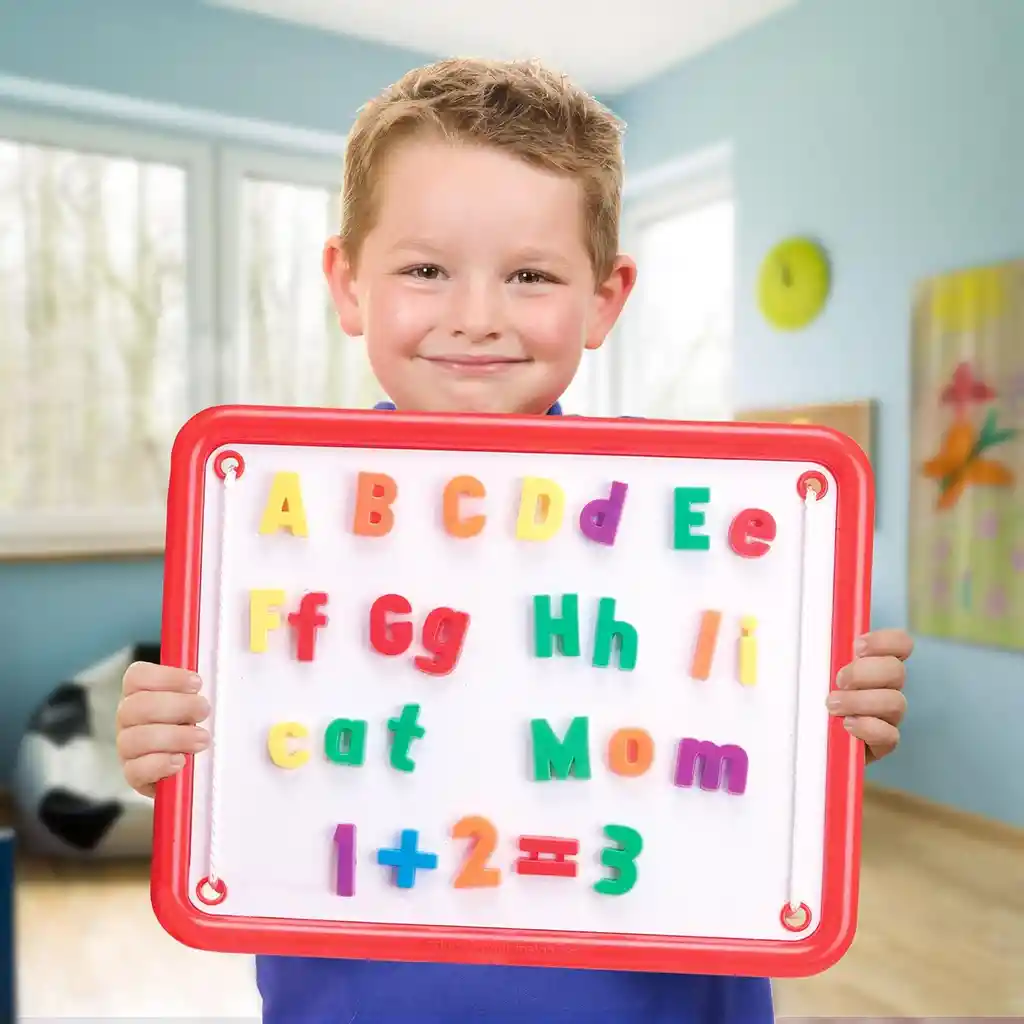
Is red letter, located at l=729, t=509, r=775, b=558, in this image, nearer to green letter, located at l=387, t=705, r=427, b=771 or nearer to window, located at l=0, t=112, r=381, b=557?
green letter, located at l=387, t=705, r=427, b=771

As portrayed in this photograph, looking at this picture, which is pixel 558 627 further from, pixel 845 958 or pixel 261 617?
pixel 845 958

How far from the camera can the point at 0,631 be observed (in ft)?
9.98

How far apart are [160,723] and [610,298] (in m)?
0.44

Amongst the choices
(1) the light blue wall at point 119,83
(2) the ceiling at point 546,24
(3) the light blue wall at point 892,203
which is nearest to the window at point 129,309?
(1) the light blue wall at point 119,83

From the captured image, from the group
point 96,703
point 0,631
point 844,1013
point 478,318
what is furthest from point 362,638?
point 0,631

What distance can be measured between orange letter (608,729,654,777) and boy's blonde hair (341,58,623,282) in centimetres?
34

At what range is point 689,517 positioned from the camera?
62cm

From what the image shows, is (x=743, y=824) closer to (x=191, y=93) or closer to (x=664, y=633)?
(x=664, y=633)

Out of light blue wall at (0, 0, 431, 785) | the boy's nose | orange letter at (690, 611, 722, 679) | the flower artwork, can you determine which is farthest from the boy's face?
light blue wall at (0, 0, 431, 785)

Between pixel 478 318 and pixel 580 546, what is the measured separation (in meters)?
0.17

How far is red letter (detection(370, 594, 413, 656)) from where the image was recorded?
62cm

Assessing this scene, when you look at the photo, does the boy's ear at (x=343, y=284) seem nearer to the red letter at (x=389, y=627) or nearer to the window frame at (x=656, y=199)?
the red letter at (x=389, y=627)

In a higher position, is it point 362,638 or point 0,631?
point 362,638

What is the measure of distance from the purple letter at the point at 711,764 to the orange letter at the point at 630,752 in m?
0.02
